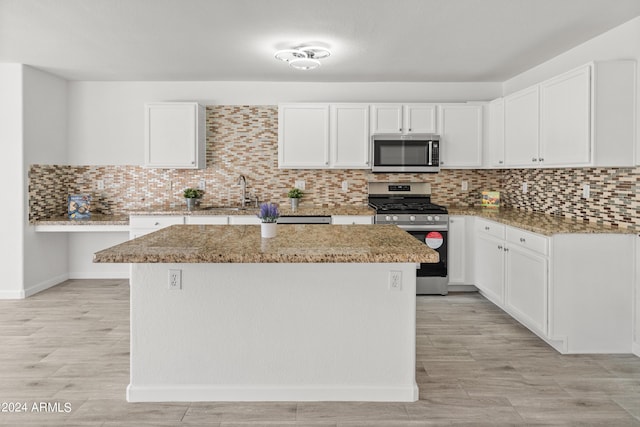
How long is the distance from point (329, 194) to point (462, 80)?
2.21 meters

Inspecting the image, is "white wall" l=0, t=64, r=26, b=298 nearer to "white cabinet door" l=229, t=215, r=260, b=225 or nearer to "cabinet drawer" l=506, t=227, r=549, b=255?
"white cabinet door" l=229, t=215, r=260, b=225

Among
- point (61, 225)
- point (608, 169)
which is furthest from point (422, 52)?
point (61, 225)

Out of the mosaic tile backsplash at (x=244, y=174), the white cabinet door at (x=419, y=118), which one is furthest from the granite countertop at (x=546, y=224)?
the white cabinet door at (x=419, y=118)

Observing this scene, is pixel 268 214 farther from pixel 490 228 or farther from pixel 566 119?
pixel 490 228

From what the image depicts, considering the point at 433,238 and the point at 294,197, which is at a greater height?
the point at 294,197

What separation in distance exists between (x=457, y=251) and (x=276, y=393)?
317 centimetres

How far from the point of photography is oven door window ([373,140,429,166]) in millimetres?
5289

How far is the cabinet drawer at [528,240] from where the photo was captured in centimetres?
347

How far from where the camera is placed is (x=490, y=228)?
4621 mm

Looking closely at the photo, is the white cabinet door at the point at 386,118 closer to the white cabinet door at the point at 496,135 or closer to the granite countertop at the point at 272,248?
the white cabinet door at the point at 496,135

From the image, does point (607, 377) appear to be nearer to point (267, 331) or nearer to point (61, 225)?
point (267, 331)

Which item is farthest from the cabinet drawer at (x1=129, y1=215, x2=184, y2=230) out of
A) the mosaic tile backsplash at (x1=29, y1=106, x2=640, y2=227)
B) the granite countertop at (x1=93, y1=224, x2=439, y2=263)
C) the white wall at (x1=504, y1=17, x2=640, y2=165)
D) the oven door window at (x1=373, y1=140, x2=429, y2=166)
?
the white wall at (x1=504, y1=17, x2=640, y2=165)

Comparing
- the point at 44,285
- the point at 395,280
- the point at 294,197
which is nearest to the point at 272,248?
the point at 395,280

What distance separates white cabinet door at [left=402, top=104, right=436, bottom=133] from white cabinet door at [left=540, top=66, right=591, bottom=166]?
145 centimetres
